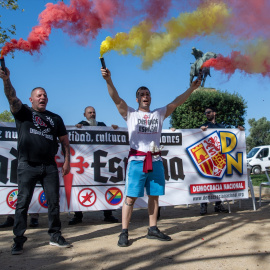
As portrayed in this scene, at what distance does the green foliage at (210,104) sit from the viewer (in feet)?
61.1

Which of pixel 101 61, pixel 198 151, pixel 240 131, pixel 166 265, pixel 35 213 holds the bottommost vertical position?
pixel 166 265

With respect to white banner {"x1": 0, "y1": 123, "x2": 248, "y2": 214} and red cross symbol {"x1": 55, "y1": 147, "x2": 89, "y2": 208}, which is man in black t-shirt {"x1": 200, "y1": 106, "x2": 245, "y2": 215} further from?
red cross symbol {"x1": 55, "y1": 147, "x2": 89, "y2": 208}

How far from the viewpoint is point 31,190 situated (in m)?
3.95

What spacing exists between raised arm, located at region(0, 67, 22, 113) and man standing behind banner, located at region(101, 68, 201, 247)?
1.12 metres

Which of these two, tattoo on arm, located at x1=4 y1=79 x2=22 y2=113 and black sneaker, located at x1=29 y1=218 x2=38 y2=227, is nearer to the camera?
tattoo on arm, located at x1=4 y1=79 x2=22 y2=113

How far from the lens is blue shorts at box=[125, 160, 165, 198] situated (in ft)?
13.8

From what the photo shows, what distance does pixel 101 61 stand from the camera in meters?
4.13

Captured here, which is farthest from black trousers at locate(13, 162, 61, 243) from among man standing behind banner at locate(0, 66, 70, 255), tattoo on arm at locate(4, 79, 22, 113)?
tattoo on arm at locate(4, 79, 22, 113)

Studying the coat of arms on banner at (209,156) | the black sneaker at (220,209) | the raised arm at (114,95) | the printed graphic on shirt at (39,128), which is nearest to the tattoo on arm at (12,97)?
the printed graphic on shirt at (39,128)

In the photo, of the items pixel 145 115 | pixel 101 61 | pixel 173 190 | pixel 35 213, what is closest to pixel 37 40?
pixel 101 61

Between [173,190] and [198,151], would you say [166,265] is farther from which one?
[198,151]

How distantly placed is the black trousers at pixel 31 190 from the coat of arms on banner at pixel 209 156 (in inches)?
131

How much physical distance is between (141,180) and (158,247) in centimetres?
86

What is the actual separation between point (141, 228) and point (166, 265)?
1913 mm
